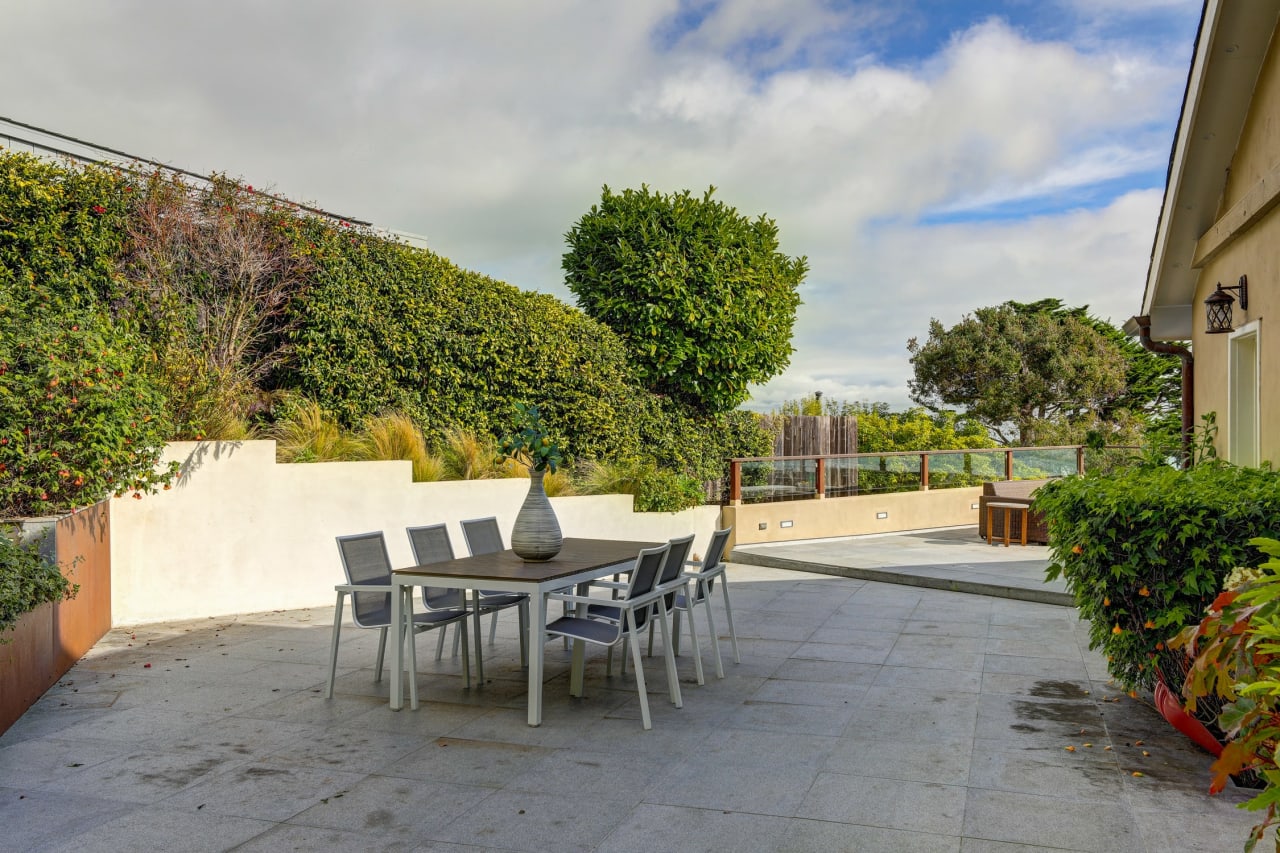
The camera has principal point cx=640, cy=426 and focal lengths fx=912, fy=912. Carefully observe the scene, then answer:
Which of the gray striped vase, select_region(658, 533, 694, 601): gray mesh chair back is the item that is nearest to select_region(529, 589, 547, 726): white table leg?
the gray striped vase

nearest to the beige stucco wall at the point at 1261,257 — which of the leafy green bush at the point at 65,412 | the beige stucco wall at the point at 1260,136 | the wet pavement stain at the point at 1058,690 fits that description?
the beige stucco wall at the point at 1260,136

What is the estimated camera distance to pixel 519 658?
6.95 metres

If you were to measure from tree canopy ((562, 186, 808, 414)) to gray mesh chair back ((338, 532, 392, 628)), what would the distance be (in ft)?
25.8

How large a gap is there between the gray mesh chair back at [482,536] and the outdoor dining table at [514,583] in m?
0.83

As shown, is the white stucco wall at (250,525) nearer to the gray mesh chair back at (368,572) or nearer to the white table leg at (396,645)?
the gray mesh chair back at (368,572)

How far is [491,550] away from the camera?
285 inches

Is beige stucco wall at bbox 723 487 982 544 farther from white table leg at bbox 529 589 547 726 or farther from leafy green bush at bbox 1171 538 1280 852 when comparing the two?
leafy green bush at bbox 1171 538 1280 852

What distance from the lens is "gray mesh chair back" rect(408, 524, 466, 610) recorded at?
647 cm

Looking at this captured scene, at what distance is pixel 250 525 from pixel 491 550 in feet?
9.87

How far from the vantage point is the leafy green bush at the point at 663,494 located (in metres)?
12.5

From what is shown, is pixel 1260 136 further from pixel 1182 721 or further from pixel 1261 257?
pixel 1182 721

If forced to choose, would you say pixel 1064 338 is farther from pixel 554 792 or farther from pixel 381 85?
pixel 554 792

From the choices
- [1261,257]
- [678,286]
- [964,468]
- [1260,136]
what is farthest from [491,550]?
[964,468]

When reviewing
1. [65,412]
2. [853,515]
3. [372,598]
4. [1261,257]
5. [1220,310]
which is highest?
[1261,257]
